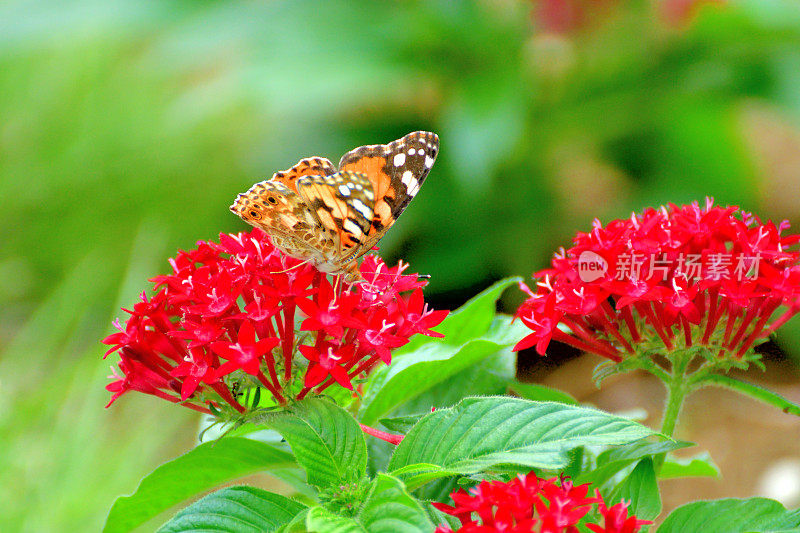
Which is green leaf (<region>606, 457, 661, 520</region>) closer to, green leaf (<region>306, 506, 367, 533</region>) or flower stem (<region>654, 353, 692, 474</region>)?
flower stem (<region>654, 353, 692, 474</region>)

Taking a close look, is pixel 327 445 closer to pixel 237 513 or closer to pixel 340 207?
pixel 237 513

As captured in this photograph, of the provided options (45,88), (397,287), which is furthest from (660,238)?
(45,88)

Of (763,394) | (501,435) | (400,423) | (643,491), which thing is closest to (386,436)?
(400,423)

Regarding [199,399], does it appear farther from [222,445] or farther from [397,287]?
[397,287]

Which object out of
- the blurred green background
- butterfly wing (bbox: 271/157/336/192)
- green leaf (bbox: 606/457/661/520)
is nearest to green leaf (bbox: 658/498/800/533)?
green leaf (bbox: 606/457/661/520)

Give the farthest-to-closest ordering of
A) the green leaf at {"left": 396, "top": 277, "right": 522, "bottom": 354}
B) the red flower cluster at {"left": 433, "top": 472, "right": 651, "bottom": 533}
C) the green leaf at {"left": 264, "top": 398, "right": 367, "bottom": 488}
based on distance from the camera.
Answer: the green leaf at {"left": 396, "top": 277, "right": 522, "bottom": 354}, the green leaf at {"left": 264, "top": 398, "right": 367, "bottom": 488}, the red flower cluster at {"left": 433, "top": 472, "right": 651, "bottom": 533}

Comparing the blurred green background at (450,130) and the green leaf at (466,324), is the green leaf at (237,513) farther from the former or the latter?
the blurred green background at (450,130)
